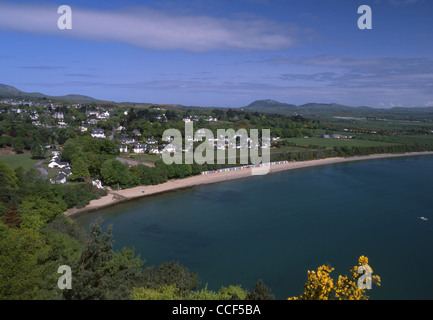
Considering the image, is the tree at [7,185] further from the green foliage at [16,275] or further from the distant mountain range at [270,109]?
the distant mountain range at [270,109]

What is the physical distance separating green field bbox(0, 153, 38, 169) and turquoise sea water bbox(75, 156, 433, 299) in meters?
6.73

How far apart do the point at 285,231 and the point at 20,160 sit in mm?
13485

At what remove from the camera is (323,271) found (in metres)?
2.24

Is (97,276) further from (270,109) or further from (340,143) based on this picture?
(270,109)

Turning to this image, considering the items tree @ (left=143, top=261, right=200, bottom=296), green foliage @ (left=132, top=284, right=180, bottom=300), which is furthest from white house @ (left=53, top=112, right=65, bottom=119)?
green foliage @ (left=132, top=284, right=180, bottom=300)

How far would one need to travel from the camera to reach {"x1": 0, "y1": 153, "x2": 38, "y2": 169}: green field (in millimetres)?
14354

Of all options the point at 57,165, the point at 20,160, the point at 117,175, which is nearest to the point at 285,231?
the point at 117,175

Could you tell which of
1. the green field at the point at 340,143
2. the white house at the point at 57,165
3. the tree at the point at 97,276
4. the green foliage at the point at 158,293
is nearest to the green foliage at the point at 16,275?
the tree at the point at 97,276

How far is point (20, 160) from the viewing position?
15570 mm

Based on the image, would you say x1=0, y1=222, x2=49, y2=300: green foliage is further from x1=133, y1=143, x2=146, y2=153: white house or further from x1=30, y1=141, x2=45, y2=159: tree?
x1=133, y1=143, x2=146, y2=153: white house

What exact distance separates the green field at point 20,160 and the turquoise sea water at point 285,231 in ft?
22.1

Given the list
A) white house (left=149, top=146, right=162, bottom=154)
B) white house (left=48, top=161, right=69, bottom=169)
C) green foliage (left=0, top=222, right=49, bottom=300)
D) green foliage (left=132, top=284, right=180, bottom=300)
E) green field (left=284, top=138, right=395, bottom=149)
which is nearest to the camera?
green foliage (left=0, top=222, right=49, bottom=300)

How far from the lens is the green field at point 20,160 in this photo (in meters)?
14.4

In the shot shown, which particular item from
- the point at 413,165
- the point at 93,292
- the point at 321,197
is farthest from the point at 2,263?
the point at 413,165
